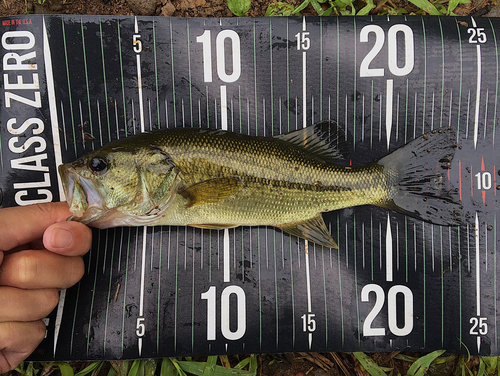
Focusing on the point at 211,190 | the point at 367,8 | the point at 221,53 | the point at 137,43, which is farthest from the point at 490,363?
the point at 137,43

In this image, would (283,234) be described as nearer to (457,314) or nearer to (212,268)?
(212,268)

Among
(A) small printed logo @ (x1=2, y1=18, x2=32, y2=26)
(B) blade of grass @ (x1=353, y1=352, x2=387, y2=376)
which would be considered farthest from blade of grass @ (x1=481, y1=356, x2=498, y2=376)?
(A) small printed logo @ (x1=2, y1=18, x2=32, y2=26)

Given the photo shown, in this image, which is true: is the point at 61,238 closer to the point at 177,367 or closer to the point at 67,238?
the point at 67,238

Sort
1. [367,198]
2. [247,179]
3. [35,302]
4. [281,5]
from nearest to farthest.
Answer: [35,302] → [247,179] → [367,198] → [281,5]

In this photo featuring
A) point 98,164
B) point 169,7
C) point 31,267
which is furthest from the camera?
point 169,7

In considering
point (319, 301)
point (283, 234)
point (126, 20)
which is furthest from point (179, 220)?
point (126, 20)
